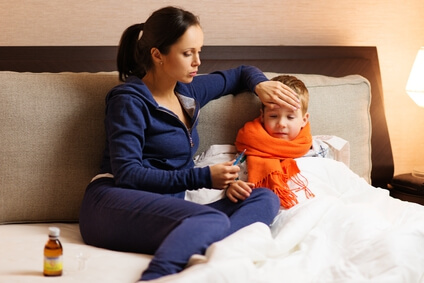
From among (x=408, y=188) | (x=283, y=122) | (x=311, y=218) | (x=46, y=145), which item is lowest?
(x=408, y=188)

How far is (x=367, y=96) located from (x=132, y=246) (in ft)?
3.97

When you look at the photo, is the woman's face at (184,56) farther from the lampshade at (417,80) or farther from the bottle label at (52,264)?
the lampshade at (417,80)

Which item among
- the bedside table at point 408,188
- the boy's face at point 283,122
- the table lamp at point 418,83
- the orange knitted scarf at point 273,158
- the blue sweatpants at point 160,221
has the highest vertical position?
the table lamp at point 418,83

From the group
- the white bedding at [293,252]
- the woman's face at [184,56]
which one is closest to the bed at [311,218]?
the white bedding at [293,252]

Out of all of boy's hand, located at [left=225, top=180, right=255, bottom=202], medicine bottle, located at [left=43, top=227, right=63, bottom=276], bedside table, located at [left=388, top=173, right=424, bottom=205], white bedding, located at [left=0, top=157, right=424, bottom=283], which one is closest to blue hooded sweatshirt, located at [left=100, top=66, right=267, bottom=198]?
boy's hand, located at [left=225, top=180, right=255, bottom=202]

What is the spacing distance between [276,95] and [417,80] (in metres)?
0.89

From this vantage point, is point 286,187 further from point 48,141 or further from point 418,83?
point 418,83

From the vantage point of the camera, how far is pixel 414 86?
2.94 meters

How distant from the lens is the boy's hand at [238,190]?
212cm

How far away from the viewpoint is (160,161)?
2.19 meters

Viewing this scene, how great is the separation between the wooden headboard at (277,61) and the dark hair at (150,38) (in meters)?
0.37

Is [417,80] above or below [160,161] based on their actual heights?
above

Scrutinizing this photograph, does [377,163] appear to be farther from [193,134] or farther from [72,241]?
[72,241]

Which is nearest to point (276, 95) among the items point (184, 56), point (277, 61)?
point (184, 56)
